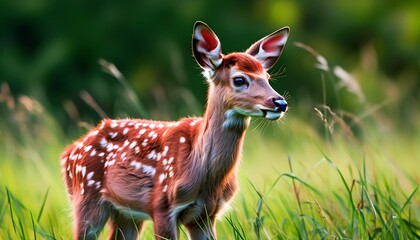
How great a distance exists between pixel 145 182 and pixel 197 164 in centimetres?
36

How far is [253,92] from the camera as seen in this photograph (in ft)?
15.8

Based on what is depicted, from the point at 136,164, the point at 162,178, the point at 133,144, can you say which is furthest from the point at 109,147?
the point at 162,178

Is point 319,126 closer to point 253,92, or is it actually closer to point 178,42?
point 178,42

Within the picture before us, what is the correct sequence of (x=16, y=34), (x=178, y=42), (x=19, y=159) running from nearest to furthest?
(x=19, y=159), (x=178, y=42), (x=16, y=34)

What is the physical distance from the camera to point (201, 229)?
5.15 metres

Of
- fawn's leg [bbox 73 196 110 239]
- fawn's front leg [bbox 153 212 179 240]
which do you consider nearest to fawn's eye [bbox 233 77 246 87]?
fawn's front leg [bbox 153 212 179 240]

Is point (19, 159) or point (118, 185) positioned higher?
point (118, 185)

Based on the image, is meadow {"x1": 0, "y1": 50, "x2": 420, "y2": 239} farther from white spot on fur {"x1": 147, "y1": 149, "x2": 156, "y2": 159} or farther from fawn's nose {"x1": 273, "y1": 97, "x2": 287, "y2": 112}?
white spot on fur {"x1": 147, "y1": 149, "x2": 156, "y2": 159}

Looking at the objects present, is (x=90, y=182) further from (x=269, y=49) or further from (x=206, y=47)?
(x=269, y=49)

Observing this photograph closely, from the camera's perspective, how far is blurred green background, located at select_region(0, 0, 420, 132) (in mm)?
15148

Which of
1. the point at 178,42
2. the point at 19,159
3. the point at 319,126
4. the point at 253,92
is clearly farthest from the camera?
the point at 178,42

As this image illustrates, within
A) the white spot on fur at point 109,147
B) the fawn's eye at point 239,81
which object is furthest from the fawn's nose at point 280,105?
the white spot on fur at point 109,147

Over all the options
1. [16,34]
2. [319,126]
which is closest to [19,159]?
[319,126]

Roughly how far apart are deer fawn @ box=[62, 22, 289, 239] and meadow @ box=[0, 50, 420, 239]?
0.18 m
